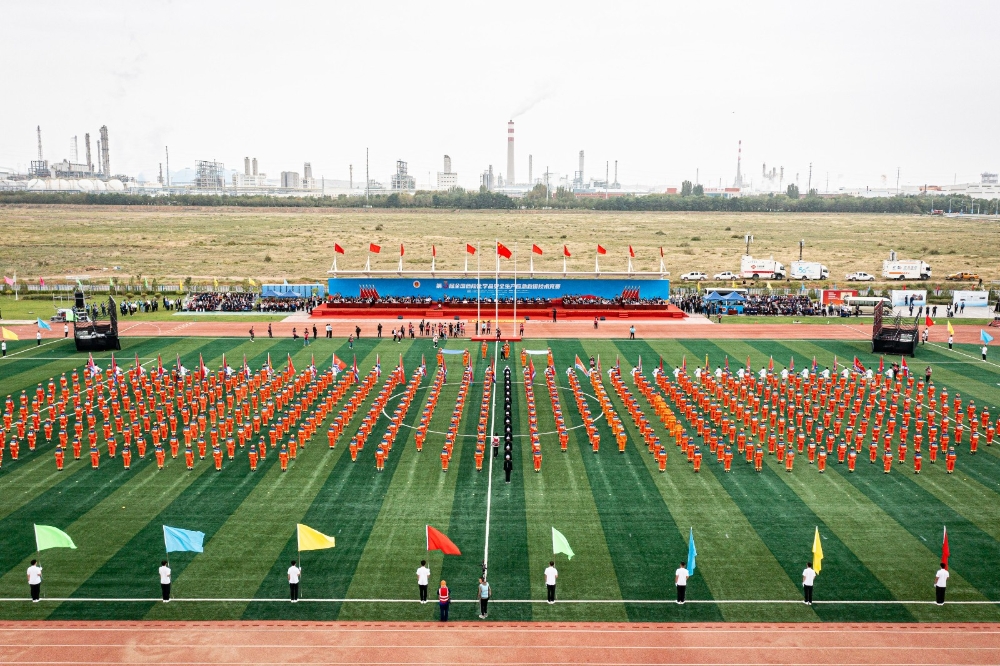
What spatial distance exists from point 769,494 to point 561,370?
18.0m

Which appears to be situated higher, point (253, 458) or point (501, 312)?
point (501, 312)

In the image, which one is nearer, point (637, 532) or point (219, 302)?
point (637, 532)

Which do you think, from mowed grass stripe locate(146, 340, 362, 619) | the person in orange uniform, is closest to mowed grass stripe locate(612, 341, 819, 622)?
Result: mowed grass stripe locate(146, 340, 362, 619)

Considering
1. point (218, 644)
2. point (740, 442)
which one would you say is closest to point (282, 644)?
point (218, 644)

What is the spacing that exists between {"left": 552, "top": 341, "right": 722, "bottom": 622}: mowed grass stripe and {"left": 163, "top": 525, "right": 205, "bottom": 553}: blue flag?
9.39m

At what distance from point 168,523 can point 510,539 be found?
8948 millimetres

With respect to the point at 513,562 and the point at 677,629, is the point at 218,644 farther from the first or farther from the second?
the point at 677,629

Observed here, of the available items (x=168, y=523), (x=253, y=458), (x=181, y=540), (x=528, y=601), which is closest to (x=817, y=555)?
(x=528, y=601)

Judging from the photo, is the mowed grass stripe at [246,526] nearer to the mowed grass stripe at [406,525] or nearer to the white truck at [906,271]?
the mowed grass stripe at [406,525]

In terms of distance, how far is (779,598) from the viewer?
1861 centimetres

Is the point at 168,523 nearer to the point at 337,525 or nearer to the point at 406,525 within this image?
the point at 337,525

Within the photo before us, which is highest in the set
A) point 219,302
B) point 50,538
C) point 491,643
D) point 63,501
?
point 219,302

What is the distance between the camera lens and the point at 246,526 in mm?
22297

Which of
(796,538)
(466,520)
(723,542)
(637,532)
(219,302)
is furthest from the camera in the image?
(219,302)
